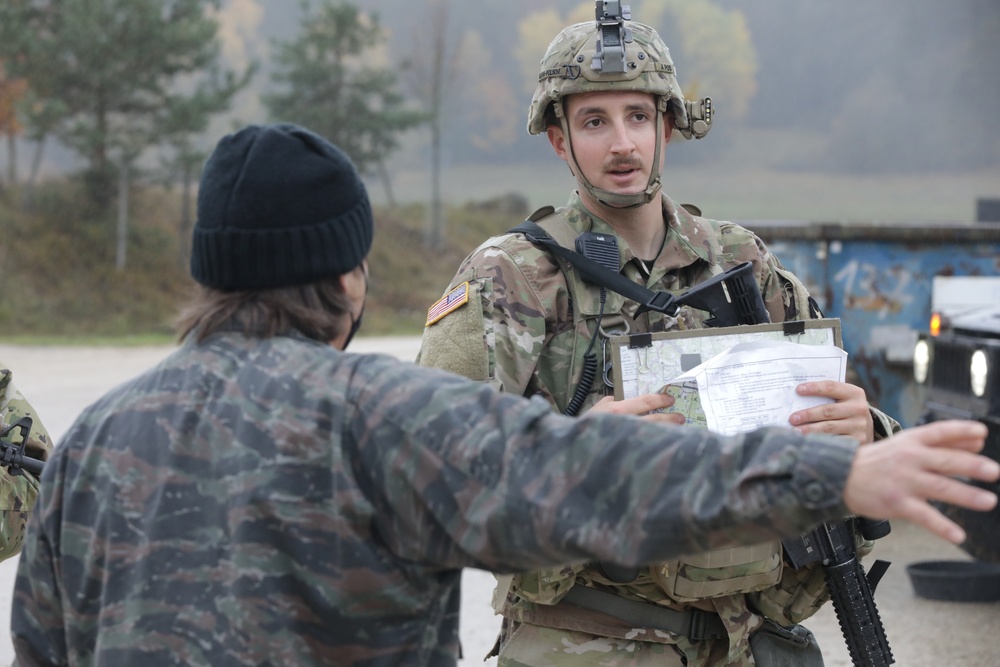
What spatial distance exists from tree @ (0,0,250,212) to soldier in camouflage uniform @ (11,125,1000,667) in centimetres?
2325

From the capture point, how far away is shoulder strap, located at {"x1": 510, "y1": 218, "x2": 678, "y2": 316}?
2635mm

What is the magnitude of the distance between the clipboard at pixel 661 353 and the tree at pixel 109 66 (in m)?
22.8

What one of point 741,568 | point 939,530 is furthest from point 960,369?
point 939,530

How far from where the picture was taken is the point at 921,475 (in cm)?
142

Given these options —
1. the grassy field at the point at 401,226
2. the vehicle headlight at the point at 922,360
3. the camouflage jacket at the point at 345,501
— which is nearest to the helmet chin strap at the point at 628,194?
the camouflage jacket at the point at 345,501

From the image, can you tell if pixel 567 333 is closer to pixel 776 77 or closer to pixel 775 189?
pixel 775 189

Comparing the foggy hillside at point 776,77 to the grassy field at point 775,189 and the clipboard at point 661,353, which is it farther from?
the clipboard at point 661,353

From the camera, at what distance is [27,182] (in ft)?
84.2

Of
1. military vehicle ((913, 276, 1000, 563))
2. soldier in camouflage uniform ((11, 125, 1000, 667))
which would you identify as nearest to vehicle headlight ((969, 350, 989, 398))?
military vehicle ((913, 276, 1000, 563))

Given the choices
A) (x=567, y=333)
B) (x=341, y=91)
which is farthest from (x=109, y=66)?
(x=567, y=333)

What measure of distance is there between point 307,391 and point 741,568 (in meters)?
1.38

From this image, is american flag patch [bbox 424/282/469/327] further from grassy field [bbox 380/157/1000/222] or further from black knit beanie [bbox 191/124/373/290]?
grassy field [bbox 380/157/1000/222]

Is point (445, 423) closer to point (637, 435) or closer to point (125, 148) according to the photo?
point (637, 435)

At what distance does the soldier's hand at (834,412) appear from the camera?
7.70ft
